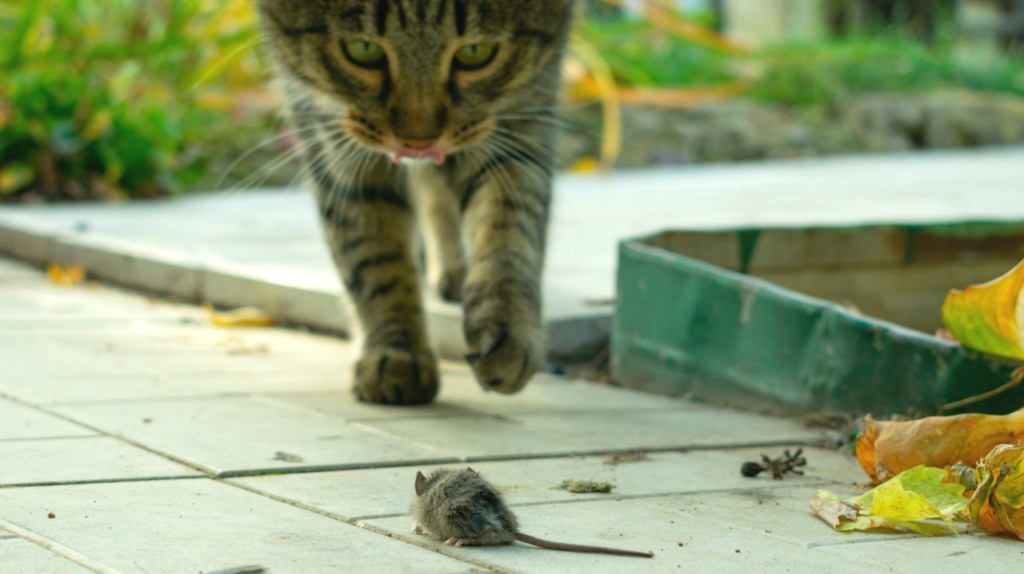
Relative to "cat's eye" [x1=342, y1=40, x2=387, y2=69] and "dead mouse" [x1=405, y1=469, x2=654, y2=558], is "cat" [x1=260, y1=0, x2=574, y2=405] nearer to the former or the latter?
"cat's eye" [x1=342, y1=40, x2=387, y2=69]

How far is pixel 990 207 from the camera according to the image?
5207 millimetres

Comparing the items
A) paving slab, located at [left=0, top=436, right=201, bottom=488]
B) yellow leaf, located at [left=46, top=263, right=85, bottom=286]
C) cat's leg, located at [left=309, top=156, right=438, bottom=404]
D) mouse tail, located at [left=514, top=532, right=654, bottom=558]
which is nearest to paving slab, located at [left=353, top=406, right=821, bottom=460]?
cat's leg, located at [left=309, top=156, right=438, bottom=404]

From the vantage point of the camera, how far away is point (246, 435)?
8.08 ft

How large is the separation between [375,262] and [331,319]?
0.68 meters

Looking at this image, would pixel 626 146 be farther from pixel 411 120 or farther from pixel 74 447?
pixel 74 447

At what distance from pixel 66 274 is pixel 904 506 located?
353 cm

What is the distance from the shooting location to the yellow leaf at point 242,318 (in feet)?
13.0

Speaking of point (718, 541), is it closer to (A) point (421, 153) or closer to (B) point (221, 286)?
(A) point (421, 153)

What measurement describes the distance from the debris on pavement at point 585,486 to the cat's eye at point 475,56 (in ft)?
3.50

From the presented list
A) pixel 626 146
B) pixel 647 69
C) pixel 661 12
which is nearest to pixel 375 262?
pixel 626 146

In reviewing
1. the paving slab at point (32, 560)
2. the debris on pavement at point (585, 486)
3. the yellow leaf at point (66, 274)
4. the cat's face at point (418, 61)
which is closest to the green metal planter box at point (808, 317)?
the cat's face at point (418, 61)

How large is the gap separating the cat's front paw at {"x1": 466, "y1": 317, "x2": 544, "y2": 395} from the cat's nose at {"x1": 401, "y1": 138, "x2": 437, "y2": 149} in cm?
36

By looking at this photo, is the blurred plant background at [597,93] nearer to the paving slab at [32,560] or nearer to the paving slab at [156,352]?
the paving slab at [156,352]

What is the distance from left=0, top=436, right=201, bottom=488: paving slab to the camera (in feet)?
6.79
